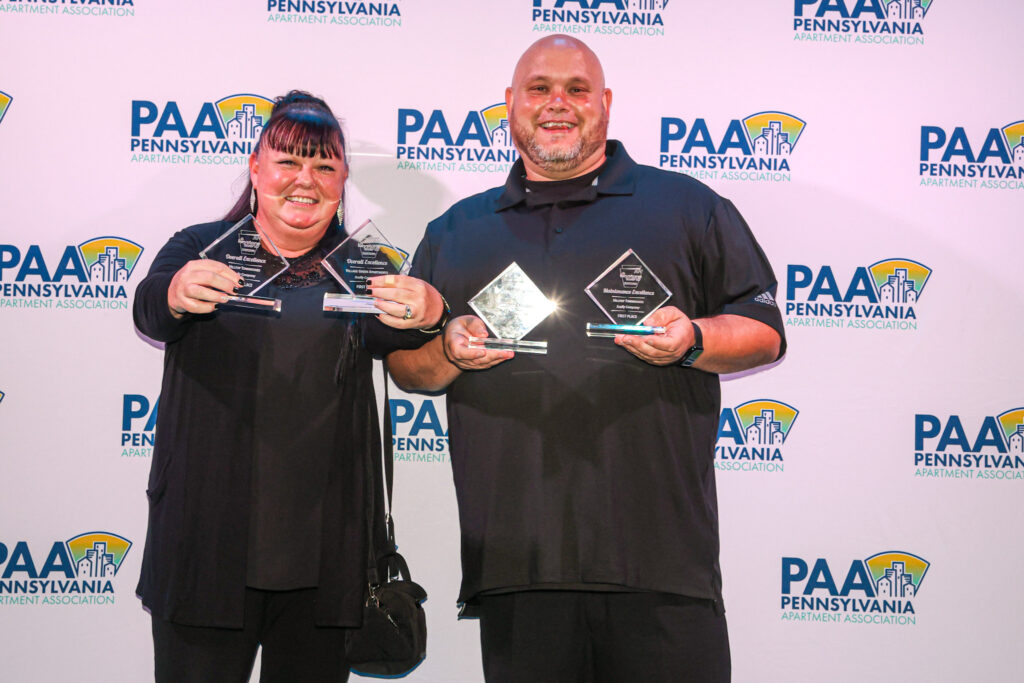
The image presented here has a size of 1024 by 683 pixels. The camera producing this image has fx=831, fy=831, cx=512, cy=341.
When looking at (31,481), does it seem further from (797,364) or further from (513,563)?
(797,364)

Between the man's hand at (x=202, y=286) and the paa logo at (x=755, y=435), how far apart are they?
5.95ft

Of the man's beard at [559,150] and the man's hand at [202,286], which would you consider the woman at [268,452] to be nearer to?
the man's hand at [202,286]

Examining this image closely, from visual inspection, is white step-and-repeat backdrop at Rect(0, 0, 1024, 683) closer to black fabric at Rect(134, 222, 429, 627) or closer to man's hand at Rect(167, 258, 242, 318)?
black fabric at Rect(134, 222, 429, 627)

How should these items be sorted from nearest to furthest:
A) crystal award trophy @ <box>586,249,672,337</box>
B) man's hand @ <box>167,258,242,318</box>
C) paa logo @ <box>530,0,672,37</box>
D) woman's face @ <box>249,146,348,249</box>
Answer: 1. man's hand @ <box>167,258,242,318</box>
2. crystal award trophy @ <box>586,249,672,337</box>
3. woman's face @ <box>249,146,348,249</box>
4. paa logo @ <box>530,0,672,37</box>

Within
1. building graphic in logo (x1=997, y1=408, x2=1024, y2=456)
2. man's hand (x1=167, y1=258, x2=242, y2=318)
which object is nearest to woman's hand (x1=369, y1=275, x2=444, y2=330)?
man's hand (x1=167, y1=258, x2=242, y2=318)

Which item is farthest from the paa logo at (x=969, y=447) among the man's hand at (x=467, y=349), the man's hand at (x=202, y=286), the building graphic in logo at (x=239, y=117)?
the building graphic in logo at (x=239, y=117)

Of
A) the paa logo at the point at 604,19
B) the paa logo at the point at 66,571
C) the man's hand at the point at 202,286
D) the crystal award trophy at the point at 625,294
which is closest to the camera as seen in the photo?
the man's hand at the point at 202,286

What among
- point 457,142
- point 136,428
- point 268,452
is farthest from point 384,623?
point 457,142

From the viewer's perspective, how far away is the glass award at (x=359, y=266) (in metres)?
2.23

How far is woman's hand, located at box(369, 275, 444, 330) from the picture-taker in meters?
2.22

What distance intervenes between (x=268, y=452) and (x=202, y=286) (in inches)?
18.9

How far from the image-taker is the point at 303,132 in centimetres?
239

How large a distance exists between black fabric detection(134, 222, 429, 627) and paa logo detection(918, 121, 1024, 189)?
6.66 feet

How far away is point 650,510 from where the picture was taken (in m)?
2.29
